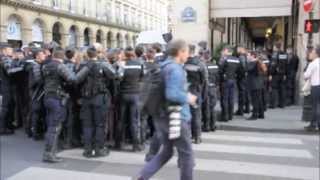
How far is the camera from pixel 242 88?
12.3 metres

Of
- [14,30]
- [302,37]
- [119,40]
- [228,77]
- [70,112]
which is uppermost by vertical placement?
[14,30]

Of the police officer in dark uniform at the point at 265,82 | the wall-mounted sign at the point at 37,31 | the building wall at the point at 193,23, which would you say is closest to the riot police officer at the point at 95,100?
the police officer in dark uniform at the point at 265,82

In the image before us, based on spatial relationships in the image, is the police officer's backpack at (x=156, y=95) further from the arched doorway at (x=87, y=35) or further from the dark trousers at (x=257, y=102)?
the arched doorway at (x=87, y=35)

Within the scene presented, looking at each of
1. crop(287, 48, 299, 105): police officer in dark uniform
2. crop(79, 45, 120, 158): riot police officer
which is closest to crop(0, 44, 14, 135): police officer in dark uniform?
crop(79, 45, 120, 158): riot police officer

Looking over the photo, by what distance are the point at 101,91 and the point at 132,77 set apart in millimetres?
760

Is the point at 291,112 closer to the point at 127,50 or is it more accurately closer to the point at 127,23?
the point at 127,50

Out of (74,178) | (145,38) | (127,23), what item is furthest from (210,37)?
(127,23)

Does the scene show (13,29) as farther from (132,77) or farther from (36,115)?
(132,77)

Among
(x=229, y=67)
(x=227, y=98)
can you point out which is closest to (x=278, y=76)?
(x=227, y=98)

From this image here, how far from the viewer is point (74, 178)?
6781mm

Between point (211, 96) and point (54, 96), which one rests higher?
point (54, 96)

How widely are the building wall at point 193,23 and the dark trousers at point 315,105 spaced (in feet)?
22.9

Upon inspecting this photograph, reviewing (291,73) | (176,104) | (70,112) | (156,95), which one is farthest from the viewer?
(291,73)

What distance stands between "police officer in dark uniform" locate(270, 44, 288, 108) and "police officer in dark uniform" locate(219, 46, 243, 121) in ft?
9.01
